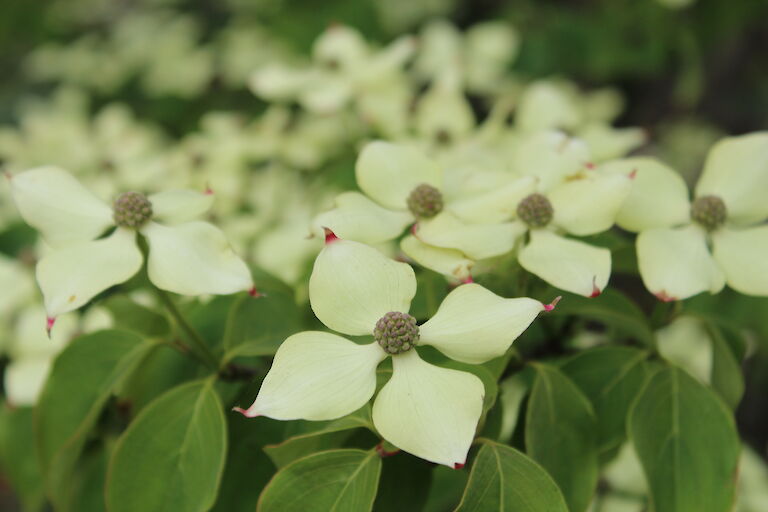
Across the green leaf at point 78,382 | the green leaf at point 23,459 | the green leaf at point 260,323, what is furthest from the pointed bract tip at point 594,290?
the green leaf at point 23,459

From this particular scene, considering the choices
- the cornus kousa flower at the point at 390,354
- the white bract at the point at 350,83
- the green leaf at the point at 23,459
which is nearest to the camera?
the cornus kousa flower at the point at 390,354

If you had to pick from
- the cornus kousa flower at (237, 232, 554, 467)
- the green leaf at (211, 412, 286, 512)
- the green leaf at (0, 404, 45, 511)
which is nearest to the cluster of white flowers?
the cornus kousa flower at (237, 232, 554, 467)

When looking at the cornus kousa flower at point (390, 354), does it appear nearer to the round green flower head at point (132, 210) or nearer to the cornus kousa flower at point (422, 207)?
the cornus kousa flower at point (422, 207)

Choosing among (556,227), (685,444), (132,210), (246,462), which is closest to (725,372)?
(685,444)

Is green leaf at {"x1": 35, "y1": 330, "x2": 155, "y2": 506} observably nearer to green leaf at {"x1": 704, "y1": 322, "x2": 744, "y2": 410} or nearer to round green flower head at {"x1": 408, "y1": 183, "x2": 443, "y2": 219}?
round green flower head at {"x1": 408, "y1": 183, "x2": 443, "y2": 219}

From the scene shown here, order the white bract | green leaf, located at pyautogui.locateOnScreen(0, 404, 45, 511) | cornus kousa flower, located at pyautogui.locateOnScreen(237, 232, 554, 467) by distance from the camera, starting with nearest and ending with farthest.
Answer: cornus kousa flower, located at pyautogui.locateOnScreen(237, 232, 554, 467)
green leaf, located at pyautogui.locateOnScreen(0, 404, 45, 511)
the white bract

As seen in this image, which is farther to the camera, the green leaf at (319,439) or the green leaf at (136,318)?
the green leaf at (136,318)
